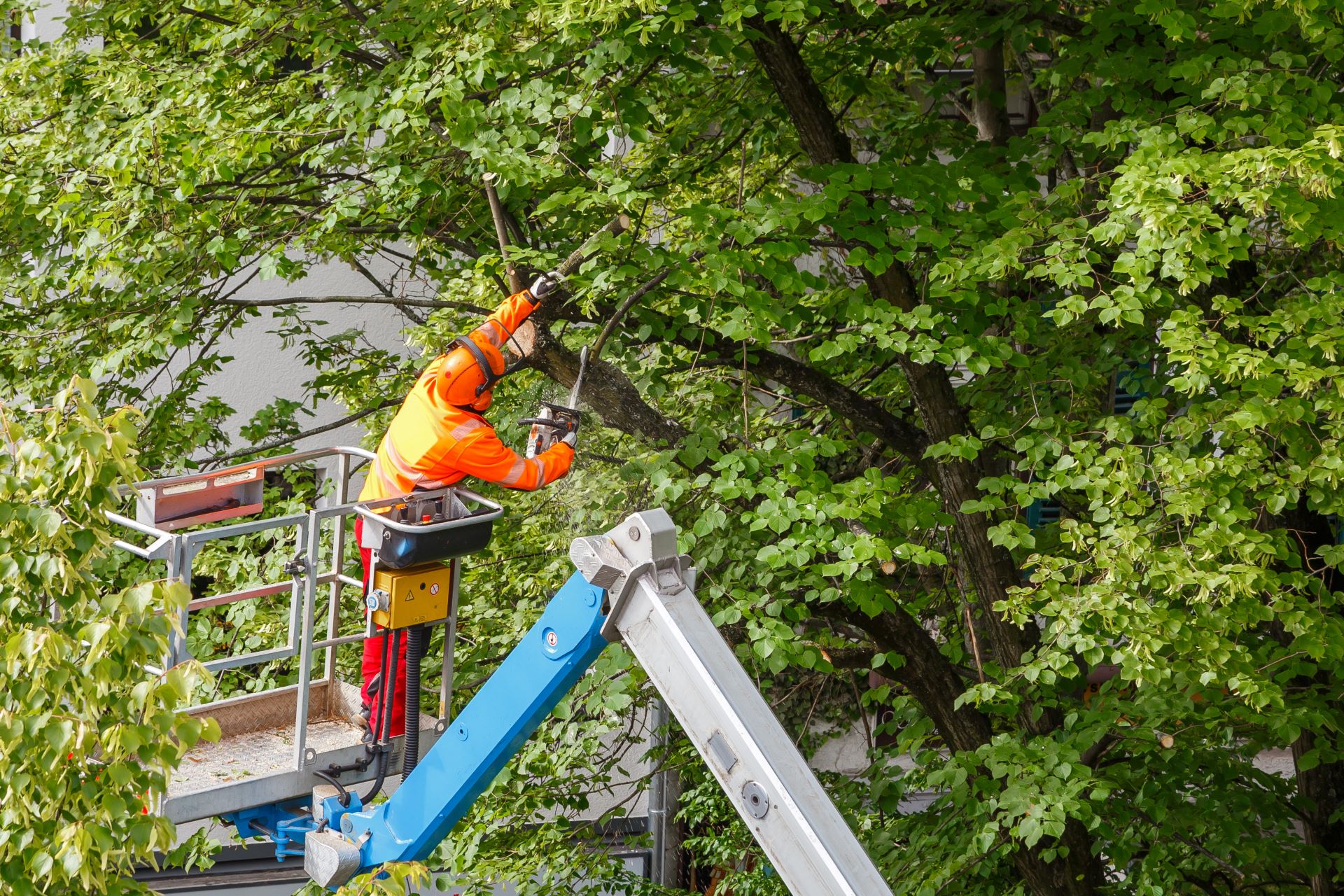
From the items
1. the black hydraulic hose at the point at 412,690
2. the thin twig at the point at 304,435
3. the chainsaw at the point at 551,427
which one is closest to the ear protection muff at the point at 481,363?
the chainsaw at the point at 551,427

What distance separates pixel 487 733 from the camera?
5.11 m

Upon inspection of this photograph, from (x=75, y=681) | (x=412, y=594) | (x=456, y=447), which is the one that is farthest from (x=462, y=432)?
(x=75, y=681)

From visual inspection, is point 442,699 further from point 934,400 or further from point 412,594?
point 934,400

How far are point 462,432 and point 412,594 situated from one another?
2.38ft

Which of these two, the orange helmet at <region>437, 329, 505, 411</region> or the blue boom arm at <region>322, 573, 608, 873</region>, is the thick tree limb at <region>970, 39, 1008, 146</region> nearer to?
the orange helmet at <region>437, 329, 505, 411</region>

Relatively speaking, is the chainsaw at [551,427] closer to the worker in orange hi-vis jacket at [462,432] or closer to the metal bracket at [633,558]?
the worker in orange hi-vis jacket at [462,432]

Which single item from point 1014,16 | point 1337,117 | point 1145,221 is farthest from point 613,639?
point 1014,16

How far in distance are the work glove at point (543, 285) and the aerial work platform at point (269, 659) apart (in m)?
0.93

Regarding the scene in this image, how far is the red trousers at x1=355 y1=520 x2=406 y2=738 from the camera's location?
595 cm

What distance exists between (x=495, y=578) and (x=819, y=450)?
3643mm

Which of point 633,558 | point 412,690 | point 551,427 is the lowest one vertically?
point 633,558

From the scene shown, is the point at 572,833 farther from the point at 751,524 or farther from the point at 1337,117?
the point at 1337,117

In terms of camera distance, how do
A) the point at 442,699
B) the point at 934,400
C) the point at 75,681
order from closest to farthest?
the point at 75,681
the point at 442,699
the point at 934,400

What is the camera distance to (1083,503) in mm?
9336
